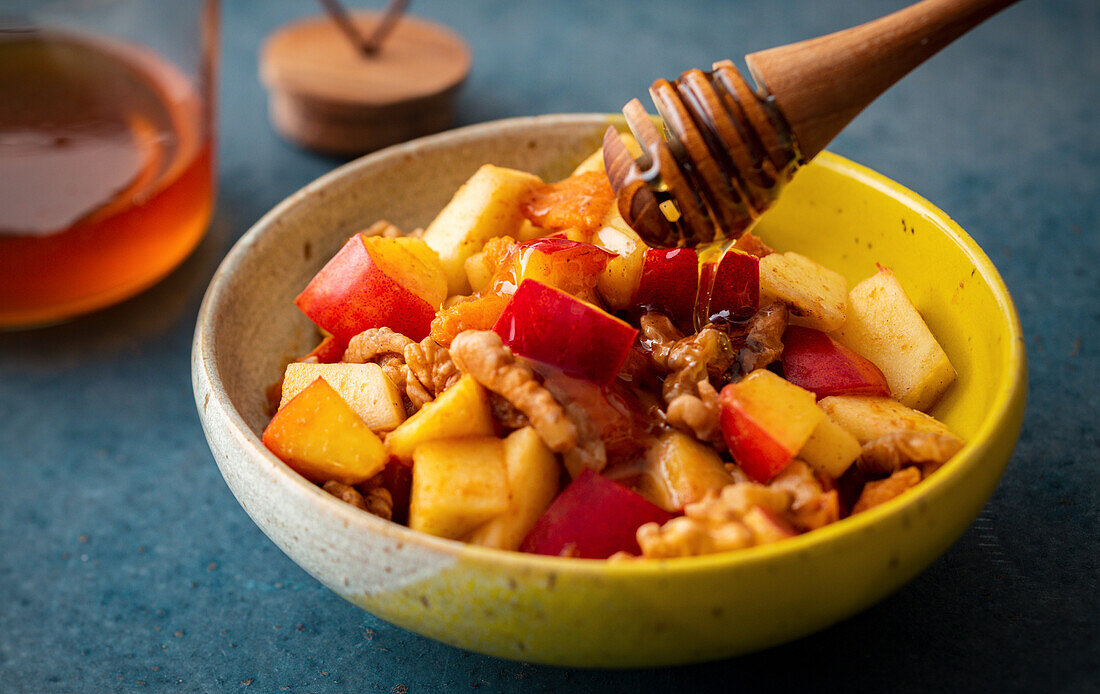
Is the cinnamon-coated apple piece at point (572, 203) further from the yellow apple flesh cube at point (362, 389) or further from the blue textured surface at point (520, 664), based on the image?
the blue textured surface at point (520, 664)

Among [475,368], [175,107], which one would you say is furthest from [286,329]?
[175,107]

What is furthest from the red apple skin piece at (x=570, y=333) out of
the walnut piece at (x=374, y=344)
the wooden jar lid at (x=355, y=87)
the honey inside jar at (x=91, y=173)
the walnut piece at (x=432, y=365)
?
the wooden jar lid at (x=355, y=87)

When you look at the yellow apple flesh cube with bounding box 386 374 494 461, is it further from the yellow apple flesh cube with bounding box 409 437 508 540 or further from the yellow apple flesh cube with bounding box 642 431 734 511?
the yellow apple flesh cube with bounding box 642 431 734 511

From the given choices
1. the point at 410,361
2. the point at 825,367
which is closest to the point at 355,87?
the point at 410,361

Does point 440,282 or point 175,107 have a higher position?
point 440,282

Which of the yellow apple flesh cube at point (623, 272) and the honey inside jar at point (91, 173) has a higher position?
the yellow apple flesh cube at point (623, 272)

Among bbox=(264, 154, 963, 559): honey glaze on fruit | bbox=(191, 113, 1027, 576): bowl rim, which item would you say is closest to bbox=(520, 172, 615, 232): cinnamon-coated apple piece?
bbox=(264, 154, 963, 559): honey glaze on fruit

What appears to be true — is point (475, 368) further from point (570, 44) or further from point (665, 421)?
point (570, 44)
